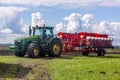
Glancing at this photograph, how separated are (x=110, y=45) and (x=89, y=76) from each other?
26226mm

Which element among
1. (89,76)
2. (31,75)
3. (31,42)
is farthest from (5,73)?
(31,42)

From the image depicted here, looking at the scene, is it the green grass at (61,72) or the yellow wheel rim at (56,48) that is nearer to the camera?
the green grass at (61,72)

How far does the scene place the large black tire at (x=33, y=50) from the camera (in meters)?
36.2

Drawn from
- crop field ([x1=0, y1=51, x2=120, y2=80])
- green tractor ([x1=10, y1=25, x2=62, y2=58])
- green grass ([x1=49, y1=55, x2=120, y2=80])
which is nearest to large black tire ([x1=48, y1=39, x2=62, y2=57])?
green tractor ([x1=10, y1=25, x2=62, y2=58])

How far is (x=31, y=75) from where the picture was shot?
2361cm

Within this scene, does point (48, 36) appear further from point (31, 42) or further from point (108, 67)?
point (108, 67)

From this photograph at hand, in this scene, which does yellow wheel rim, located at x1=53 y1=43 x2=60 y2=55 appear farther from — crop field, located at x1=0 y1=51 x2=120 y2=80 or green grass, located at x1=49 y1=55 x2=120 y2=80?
green grass, located at x1=49 y1=55 x2=120 y2=80

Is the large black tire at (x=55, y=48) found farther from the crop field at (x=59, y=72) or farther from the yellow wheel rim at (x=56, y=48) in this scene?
the crop field at (x=59, y=72)

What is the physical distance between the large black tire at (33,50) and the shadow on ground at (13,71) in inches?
306

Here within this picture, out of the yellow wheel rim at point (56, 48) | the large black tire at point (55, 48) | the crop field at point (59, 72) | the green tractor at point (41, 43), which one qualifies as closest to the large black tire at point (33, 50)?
the green tractor at point (41, 43)

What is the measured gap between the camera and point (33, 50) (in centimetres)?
3622

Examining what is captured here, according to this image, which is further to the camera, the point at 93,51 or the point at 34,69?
the point at 93,51

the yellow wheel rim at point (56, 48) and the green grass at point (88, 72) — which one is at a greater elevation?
the yellow wheel rim at point (56, 48)

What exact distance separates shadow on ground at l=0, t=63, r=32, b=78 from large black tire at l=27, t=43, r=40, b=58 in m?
7.78
